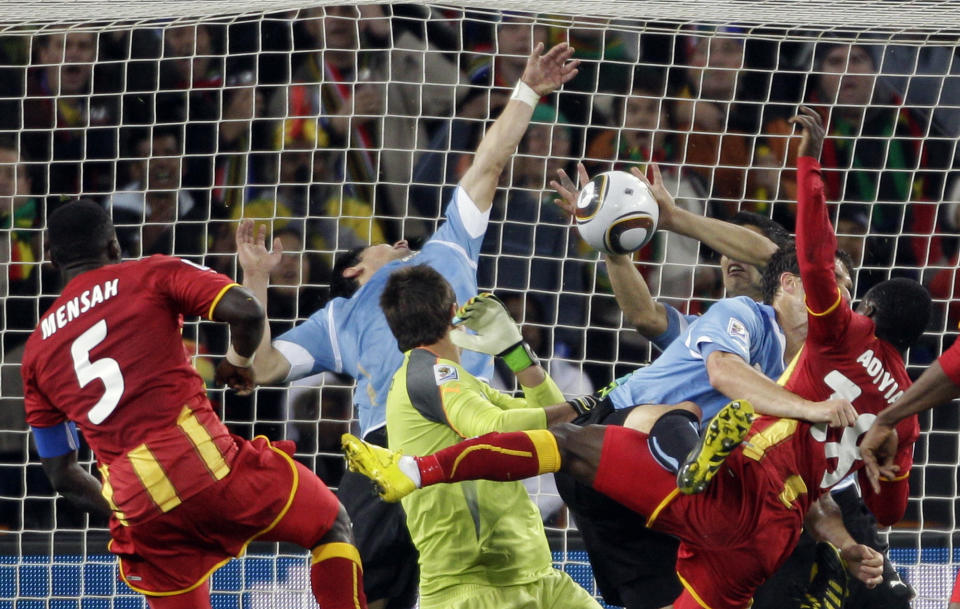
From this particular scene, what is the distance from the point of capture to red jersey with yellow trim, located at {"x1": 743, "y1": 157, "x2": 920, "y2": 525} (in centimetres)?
367

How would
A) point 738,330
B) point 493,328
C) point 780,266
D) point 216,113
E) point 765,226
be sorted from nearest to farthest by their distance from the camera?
point 493,328 → point 738,330 → point 780,266 → point 765,226 → point 216,113

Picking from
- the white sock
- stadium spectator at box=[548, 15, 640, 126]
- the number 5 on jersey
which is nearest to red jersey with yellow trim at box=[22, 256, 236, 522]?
the number 5 on jersey

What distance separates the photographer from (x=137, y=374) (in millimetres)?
3521

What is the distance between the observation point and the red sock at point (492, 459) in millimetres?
3709

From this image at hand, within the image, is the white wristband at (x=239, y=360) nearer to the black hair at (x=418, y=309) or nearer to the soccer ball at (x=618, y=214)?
the black hair at (x=418, y=309)

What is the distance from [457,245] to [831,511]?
1.57 m

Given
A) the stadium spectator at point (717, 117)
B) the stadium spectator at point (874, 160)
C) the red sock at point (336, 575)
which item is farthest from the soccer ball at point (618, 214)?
the stadium spectator at point (874, 160)

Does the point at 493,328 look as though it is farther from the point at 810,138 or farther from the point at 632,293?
the point at 810,138

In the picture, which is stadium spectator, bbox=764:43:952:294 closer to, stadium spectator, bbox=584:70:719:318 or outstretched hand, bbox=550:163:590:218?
stadium spectator, bbox=584:70:719:318

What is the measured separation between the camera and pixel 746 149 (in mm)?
6227

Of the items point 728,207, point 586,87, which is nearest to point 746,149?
point 728,207

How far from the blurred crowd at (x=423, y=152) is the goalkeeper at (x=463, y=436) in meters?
1.88

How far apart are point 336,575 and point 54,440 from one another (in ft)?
3.00

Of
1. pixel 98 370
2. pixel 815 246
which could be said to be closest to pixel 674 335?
pixel 815 246
